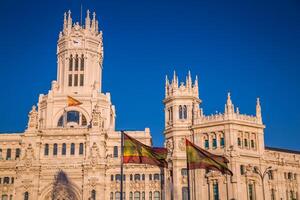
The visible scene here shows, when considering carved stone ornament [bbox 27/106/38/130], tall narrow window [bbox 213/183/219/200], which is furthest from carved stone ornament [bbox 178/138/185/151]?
carved stone ornament [bbox 27/106/38/130]

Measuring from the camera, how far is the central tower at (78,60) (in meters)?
104

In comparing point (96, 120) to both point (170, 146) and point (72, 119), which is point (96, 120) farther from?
point (170, 146)

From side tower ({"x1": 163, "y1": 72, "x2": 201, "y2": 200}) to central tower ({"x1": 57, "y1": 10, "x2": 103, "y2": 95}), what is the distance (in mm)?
19747

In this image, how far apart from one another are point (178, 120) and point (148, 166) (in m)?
10.2

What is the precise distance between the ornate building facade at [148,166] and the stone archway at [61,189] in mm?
173

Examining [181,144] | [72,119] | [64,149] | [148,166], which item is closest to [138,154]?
[181,144]

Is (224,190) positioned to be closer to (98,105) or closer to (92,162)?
(92,162)

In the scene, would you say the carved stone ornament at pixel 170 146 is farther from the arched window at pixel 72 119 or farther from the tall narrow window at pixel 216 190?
the arched window at pixel 72 119

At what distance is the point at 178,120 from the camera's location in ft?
289

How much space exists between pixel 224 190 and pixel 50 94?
136 ft

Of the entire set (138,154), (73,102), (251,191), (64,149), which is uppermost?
(73,102)

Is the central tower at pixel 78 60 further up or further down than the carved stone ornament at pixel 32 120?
further up

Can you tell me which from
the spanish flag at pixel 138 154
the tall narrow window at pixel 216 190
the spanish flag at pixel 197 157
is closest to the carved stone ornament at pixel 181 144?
the tall narrow window at pixel 216 190

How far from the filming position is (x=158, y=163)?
5709 centimetres
